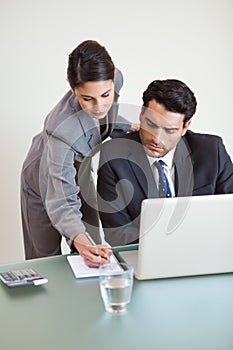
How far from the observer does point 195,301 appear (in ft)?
4.92

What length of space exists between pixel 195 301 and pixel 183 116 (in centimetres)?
85

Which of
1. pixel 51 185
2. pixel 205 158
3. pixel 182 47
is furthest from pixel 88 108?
pixel 182 47

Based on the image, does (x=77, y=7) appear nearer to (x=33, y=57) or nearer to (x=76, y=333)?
(x=33, y=57)

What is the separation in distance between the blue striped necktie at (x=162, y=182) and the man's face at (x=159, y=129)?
30 mm

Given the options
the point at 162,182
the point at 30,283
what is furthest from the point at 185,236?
the point at 162,182

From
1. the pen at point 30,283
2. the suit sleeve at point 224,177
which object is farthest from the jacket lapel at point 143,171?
the pen at point 30,283

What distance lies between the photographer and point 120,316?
1407mm

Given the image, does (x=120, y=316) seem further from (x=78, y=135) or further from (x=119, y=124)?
(x=119, y=124)

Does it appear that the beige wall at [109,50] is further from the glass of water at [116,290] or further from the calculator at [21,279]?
the glass of water at [116,290]

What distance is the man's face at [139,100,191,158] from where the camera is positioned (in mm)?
2133

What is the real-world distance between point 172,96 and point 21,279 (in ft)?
2.96

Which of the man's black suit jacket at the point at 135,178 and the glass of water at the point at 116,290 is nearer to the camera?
the glass of water at the point at 116,290

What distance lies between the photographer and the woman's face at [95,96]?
1.91 metres

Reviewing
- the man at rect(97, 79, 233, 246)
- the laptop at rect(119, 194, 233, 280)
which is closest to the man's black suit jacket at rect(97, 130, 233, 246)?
the man at rect(97, 79, 233, 246)
